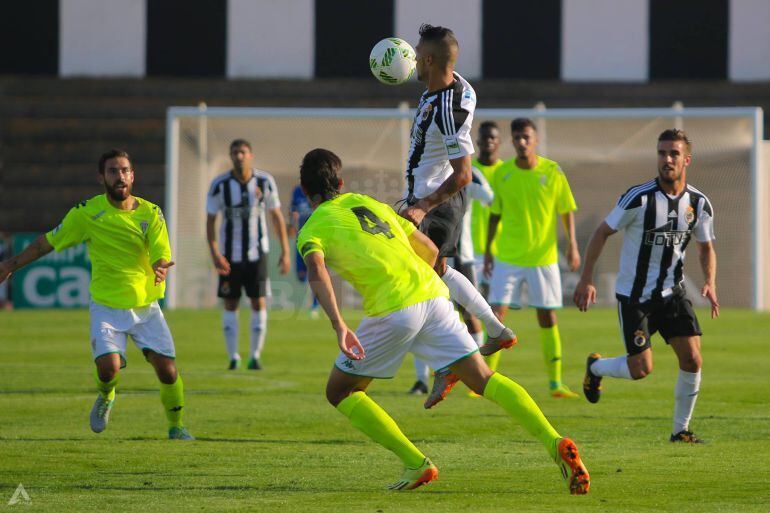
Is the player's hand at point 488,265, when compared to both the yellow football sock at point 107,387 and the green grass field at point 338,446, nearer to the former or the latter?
the green grass field at point 338,446

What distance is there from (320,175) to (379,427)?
1302 mm

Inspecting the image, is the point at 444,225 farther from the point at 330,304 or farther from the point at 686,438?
the point at 686,438

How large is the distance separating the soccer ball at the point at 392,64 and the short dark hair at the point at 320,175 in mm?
1650

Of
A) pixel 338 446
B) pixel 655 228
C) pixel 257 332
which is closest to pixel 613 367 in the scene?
pixel 655 228

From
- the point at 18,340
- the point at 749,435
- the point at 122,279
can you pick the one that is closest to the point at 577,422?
the point at 749,435

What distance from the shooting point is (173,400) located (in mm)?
8734

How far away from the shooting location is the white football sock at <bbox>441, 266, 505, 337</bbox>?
25.5ft

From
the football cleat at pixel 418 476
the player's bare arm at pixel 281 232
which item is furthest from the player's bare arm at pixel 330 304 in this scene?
the player's bare arm at pixel 281 232

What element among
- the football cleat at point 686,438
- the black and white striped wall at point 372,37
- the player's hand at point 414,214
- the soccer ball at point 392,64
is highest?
the black and white striped wall at point 372,37

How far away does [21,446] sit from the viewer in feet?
27.7

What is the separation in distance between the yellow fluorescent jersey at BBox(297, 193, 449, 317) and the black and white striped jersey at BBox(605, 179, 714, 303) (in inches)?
88.5

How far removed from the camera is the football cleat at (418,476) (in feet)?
21.9

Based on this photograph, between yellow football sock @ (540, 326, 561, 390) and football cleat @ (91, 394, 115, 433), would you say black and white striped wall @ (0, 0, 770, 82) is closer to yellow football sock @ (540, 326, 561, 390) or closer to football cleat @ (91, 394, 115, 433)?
yellow football sock @ (540, 326, 561, 390)

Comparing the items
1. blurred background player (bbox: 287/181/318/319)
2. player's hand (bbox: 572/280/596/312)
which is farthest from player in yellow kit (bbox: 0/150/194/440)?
blurred background player (bbox: 287/181/318/319)
